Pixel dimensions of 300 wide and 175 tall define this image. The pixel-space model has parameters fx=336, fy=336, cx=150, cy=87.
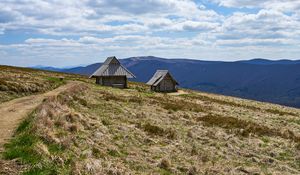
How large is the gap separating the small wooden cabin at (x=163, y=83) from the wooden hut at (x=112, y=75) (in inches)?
381

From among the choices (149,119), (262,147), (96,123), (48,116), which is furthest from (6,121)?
(262,147)

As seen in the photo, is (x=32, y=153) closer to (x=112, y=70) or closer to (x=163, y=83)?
(x=112, y=70)

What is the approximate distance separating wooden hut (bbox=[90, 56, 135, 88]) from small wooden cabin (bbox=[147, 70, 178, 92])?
31.8 feet

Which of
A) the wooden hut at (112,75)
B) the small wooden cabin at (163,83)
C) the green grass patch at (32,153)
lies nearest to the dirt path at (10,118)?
the green grass patch at (32,153)

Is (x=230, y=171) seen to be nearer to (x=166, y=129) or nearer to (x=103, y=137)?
(x=103, y=137)

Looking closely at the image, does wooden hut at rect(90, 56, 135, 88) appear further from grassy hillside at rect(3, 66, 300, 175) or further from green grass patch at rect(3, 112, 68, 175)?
green grass patch at rect(3, 112, 68, 175)

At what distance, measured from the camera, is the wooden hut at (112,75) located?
68.4 metres

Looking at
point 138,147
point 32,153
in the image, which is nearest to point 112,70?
point 138,147

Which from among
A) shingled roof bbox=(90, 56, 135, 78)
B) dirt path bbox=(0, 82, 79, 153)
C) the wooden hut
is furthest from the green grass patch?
the wooden hut

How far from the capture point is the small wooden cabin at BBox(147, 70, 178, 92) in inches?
3051

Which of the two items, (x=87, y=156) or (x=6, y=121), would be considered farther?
(x=6, y=121)

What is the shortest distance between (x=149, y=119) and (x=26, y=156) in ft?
47.0

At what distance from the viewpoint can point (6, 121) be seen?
1838 centimetres

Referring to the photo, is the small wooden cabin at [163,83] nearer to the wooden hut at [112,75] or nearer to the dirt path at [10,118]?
the wooden hut at [112,75]
